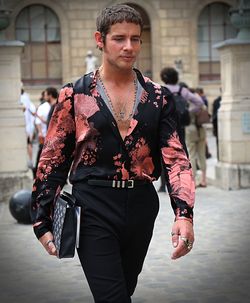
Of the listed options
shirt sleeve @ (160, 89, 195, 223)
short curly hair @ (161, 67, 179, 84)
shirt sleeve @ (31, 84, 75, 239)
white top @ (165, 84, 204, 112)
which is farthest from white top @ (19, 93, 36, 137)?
shirt sleeve @ (160, 89, 195, 223)

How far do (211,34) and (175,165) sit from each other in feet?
112

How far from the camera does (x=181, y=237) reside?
3.66 metres

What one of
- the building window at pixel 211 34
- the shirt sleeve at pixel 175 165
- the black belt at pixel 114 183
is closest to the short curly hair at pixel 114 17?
the shirt sleeve at pixel 175 165

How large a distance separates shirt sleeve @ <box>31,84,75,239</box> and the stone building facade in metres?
32.3

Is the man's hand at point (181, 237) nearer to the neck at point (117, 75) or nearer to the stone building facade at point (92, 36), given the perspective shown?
the neck at point (117, 75)

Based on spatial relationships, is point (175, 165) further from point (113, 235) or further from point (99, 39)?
point (99, 39)

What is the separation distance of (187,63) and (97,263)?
33700 millimetres

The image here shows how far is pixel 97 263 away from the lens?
362 cm

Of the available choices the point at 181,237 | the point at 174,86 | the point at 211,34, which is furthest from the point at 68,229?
the point at 211,34

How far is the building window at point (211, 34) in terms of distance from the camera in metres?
37.1

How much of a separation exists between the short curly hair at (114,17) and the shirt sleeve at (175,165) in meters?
0.43

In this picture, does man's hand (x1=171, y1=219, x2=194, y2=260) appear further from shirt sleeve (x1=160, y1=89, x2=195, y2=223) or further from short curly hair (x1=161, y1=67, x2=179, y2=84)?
short curly hair (x1=161, y1=67, x2=179, y2=84)

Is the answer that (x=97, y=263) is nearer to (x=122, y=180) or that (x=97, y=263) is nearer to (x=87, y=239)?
(x=87, y=239)

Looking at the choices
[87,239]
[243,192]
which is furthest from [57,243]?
[243,192]
